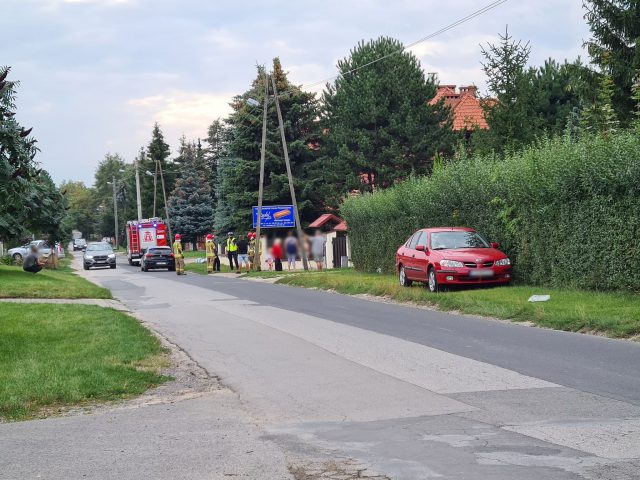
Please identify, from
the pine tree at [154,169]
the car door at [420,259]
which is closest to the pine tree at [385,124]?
the car door at [420,259]

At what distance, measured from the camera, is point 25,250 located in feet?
179

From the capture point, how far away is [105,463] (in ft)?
19.9

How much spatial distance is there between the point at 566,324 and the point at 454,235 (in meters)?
7.80

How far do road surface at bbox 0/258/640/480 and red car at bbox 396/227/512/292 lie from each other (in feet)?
13.2

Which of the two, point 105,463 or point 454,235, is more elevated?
point 454,235

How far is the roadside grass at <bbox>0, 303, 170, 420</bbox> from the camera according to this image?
881 cm

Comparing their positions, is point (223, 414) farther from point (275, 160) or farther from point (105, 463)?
point (275, 160)

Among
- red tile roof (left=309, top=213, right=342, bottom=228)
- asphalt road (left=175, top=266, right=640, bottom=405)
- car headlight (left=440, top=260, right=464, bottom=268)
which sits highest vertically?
red tile roof (left=309, top=213, right=342, bottom=228)

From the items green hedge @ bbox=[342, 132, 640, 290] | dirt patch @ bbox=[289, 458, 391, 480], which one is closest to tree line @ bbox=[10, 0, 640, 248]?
green hedge @ bbox=[342, 132, 640, 290]

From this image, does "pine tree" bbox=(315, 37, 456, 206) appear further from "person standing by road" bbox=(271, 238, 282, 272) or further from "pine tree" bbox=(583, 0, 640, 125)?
"pine tree" bbox=(583, 0, 640, 125)

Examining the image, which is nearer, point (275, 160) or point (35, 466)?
point (35, 466)

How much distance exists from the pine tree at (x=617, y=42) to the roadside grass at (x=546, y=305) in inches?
473

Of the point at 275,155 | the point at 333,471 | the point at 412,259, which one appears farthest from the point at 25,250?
the point at 333,471

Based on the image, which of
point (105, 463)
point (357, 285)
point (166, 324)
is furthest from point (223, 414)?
point (357, 285)
